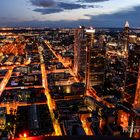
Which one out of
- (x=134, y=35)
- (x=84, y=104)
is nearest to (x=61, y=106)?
(x=84, y=104)

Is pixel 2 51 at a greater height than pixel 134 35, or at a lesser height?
lesser

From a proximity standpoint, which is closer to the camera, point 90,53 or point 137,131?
point 137,131

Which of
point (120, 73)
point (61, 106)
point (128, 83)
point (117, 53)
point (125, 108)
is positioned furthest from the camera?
point (117, 53)

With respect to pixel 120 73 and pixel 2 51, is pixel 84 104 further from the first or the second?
pixel 2 51

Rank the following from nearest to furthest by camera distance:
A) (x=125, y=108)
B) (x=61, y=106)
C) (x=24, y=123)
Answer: (x=24, y=123), (x=125, y=108), (x=61, y=106)

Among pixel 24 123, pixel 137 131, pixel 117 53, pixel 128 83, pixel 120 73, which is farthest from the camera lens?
pixel 117 53

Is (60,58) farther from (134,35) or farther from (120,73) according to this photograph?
(134,35)

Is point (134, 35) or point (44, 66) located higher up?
point (134, 35)

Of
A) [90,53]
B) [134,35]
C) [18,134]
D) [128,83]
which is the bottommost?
[18,134]

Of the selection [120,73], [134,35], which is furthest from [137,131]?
[120,73]
